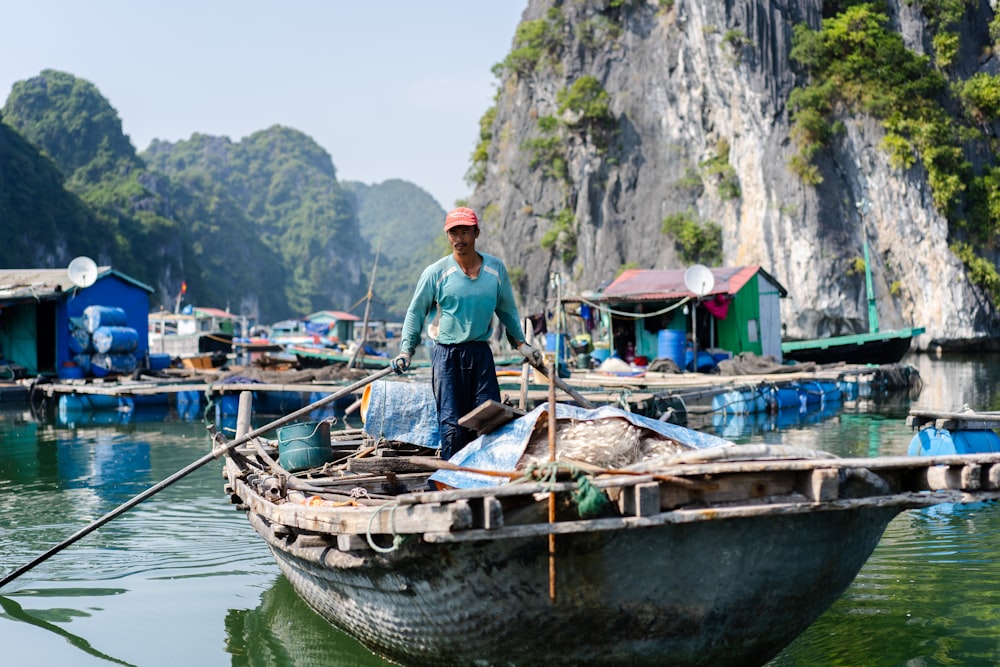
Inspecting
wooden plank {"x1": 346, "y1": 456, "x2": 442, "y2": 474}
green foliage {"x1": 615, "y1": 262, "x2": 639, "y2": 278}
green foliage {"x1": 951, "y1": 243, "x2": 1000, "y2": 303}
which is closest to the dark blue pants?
wooden plank {"x1": 346, "y1": 456, "x2": 442, "y2": 474}

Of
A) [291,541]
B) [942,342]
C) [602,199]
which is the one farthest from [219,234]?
[291,541]

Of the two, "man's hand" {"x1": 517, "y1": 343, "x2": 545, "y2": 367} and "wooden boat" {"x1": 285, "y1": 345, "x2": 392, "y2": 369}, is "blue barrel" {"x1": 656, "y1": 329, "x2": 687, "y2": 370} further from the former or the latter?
"man's hand" {"x1": 517, "y1": 343, "x2": 545, "y2": 367}

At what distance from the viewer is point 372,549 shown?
340 cm

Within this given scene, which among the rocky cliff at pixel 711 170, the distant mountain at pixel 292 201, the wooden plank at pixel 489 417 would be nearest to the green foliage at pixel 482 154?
the rocky cliff at pixel 711 170

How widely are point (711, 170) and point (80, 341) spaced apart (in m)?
28.3

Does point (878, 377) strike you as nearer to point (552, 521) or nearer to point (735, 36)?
point (552, 521)

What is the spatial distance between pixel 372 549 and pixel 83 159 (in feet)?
279

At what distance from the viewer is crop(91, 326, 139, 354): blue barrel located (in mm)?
19812

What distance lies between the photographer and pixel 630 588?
3.26 m

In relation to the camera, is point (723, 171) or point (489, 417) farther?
point (723, 171)

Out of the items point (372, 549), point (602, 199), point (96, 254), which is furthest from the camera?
point (96, 254)

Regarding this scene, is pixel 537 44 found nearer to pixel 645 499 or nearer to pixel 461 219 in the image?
pixel 461 219

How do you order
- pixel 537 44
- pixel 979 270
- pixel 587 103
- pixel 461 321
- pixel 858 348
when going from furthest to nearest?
1. pixel 537 44
2. pixel 587 103
3. pixel 979 270
4. pixel 858 348
5. pixel 461 321

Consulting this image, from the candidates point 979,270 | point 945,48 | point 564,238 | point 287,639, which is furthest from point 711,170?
point 287,639
